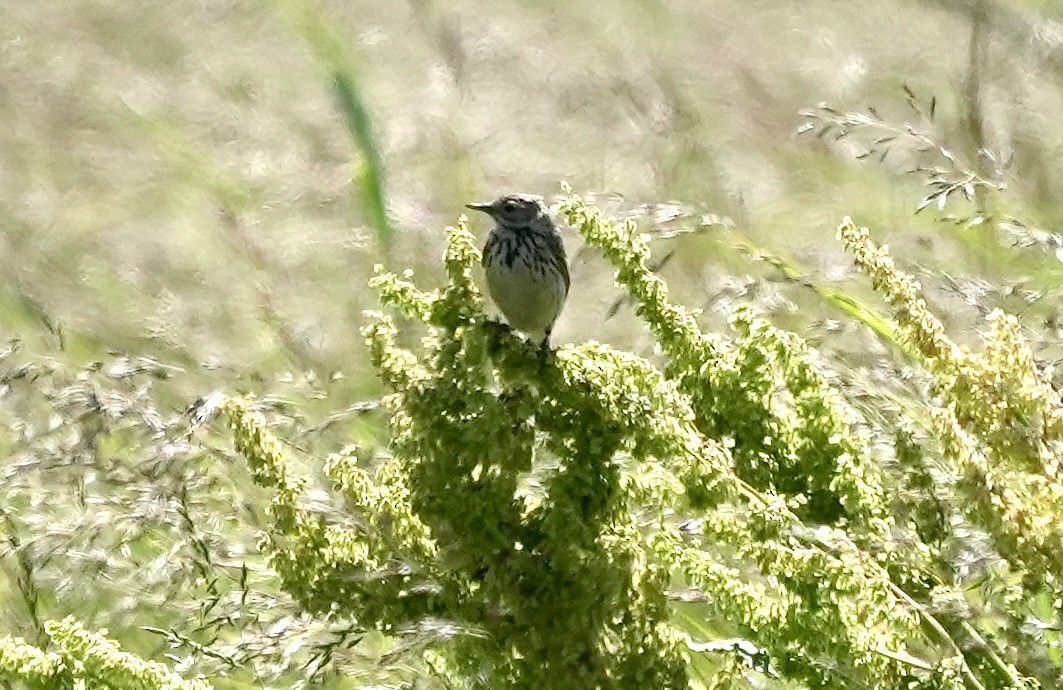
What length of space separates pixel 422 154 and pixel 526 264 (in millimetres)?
619

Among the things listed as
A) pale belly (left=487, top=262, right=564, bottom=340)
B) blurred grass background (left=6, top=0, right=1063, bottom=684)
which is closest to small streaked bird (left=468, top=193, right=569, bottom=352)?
pale belly (left=487, top=262, right=564, bottom=340)

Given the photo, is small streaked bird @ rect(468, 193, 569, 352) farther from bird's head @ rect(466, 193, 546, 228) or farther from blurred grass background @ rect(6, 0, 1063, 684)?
blurred grass background @ rect(6, 0, 1063, 684)

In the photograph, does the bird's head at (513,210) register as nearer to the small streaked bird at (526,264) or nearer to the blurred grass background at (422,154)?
the small streaked bird at (526,264)

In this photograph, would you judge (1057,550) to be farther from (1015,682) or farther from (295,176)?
(295,176)

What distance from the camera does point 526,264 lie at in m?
2.19

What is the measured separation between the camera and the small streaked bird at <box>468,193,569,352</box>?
2.13 metres

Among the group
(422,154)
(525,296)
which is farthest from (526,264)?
(422,154)

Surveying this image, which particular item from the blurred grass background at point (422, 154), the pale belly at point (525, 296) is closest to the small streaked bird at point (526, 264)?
the pale belly at point (525, 296)

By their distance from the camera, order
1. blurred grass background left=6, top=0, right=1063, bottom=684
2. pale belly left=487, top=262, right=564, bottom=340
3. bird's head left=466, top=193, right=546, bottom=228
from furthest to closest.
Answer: blurred grass background left=6, top=0, right=1063, bottom=684 → bird's head left=466, top=193, right=546, bottom=228 → pale belly left=487, top=262, right=564, bottom=340

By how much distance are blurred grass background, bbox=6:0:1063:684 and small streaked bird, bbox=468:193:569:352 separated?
4.8 inches

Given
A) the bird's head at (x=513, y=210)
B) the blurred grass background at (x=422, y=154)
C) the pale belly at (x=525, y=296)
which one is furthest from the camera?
the blurred grass background at (x=422, y=154)

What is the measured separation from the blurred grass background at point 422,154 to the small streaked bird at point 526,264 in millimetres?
122

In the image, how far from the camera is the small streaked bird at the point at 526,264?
→ 2127mm

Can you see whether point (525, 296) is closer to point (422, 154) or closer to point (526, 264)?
point (526, 264)
